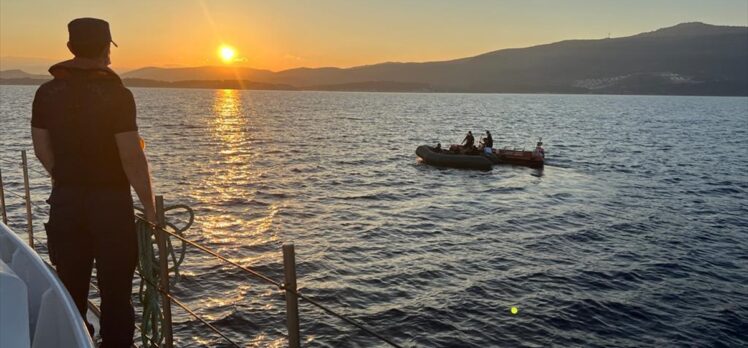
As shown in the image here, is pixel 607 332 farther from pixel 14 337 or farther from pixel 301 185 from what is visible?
pixel 301 185

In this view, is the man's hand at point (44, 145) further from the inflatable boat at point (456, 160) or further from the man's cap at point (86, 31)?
the inflatable boat at point (456, 160)

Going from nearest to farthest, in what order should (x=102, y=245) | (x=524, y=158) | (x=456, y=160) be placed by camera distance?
(x=102, y=245) < (x=456, y=160) < (x=524, y=158)

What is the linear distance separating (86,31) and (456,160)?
118 ft

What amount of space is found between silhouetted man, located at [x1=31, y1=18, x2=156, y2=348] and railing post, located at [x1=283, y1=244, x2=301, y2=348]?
4.13 ft

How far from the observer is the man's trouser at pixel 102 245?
3.46 m

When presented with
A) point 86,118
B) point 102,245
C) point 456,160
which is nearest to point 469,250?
point 102,245

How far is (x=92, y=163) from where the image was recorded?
3.37 m

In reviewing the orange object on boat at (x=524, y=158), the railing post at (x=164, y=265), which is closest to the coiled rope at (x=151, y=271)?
the railing post at (x=164, y=265)

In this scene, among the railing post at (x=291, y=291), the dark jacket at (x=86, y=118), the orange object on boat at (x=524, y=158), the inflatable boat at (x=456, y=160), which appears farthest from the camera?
the orange object on boat at (x=524, y=158)

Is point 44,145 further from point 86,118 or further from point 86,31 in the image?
point 86,31

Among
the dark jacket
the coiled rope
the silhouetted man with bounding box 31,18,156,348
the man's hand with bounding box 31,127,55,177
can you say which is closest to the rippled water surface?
the coiled rope

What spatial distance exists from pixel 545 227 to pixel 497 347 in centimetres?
1181

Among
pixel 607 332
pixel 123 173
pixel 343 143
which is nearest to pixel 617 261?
pixel 607 332

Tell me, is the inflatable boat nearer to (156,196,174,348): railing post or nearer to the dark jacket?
(156,196,174,348): railing post
